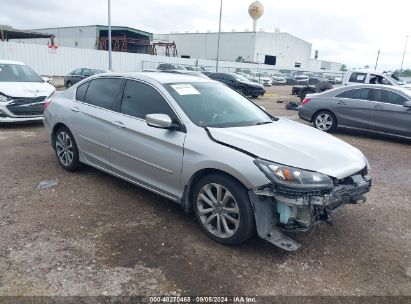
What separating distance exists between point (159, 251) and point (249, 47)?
62.4 metres

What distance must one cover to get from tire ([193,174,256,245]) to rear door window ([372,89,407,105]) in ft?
24.1

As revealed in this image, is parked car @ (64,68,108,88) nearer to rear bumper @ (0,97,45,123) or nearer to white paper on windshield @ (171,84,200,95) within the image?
rear bumper @ (0,97,45,123)

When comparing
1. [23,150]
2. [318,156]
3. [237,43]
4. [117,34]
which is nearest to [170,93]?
[318,156]

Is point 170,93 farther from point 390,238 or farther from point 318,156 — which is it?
point 390,238

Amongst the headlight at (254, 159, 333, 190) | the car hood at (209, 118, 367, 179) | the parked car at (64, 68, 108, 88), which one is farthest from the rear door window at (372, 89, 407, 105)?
the parked car at (64, 68, 108, 88)

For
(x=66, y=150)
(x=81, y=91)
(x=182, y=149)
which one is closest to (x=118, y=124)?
(x=182, y=149)

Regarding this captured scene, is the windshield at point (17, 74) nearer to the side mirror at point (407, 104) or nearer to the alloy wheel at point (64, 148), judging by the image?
the alloy wheel at point (64, 148)

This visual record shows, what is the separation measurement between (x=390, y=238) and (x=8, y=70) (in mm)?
9456

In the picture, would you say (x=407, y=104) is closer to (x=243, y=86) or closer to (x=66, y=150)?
(x=66, y=150)

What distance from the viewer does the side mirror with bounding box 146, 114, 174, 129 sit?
3.70m

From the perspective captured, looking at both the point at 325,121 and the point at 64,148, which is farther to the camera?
the point at 325,121

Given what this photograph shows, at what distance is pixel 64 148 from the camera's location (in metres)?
5.44

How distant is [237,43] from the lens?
6369cm

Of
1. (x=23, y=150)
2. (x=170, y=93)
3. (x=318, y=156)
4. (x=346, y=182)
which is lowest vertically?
(x=23, y=150)
